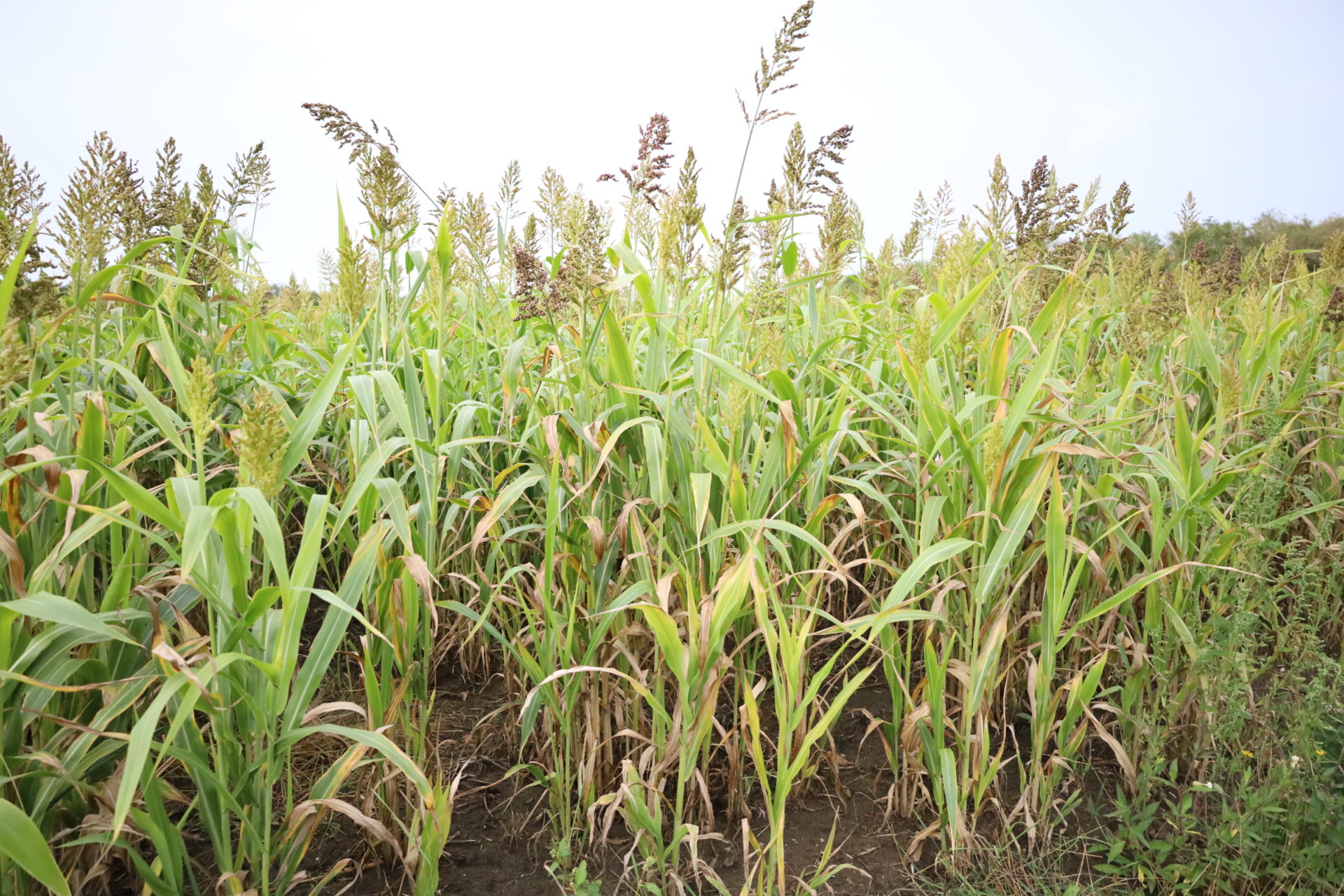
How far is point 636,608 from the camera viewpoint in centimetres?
167

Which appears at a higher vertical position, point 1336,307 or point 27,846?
point 1336,307

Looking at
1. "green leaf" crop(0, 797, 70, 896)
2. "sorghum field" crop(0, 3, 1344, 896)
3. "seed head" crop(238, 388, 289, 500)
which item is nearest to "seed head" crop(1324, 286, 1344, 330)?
"sorghum field" crop(0, 3, 1344, 896)

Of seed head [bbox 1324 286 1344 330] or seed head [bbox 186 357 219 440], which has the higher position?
seed head [bbox 1324 286 1344 330]

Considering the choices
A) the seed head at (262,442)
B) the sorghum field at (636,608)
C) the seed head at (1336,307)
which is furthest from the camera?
the seed head at (1336,307)

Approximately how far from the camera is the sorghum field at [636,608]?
1.42 metres

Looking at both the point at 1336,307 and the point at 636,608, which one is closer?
the point at 636,608

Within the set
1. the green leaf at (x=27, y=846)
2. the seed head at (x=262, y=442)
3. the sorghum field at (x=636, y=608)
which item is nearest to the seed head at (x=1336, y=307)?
the sorghum field at (x=636, y=608)

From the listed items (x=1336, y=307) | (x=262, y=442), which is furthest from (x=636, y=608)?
(x=1336, y=307)

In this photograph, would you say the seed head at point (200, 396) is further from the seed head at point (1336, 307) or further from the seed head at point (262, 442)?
the seed head at point (1336, 307)

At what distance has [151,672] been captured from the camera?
1.46 meters

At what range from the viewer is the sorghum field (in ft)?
4.66

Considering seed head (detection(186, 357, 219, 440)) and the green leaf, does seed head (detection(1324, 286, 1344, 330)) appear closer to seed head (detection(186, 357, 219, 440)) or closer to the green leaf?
seed head (detection(186, 357, 219, 440))

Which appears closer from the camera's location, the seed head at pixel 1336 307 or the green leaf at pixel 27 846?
the green leaf at pixel 27 846

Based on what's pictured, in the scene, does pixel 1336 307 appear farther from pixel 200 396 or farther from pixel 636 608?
pixel 200 396
